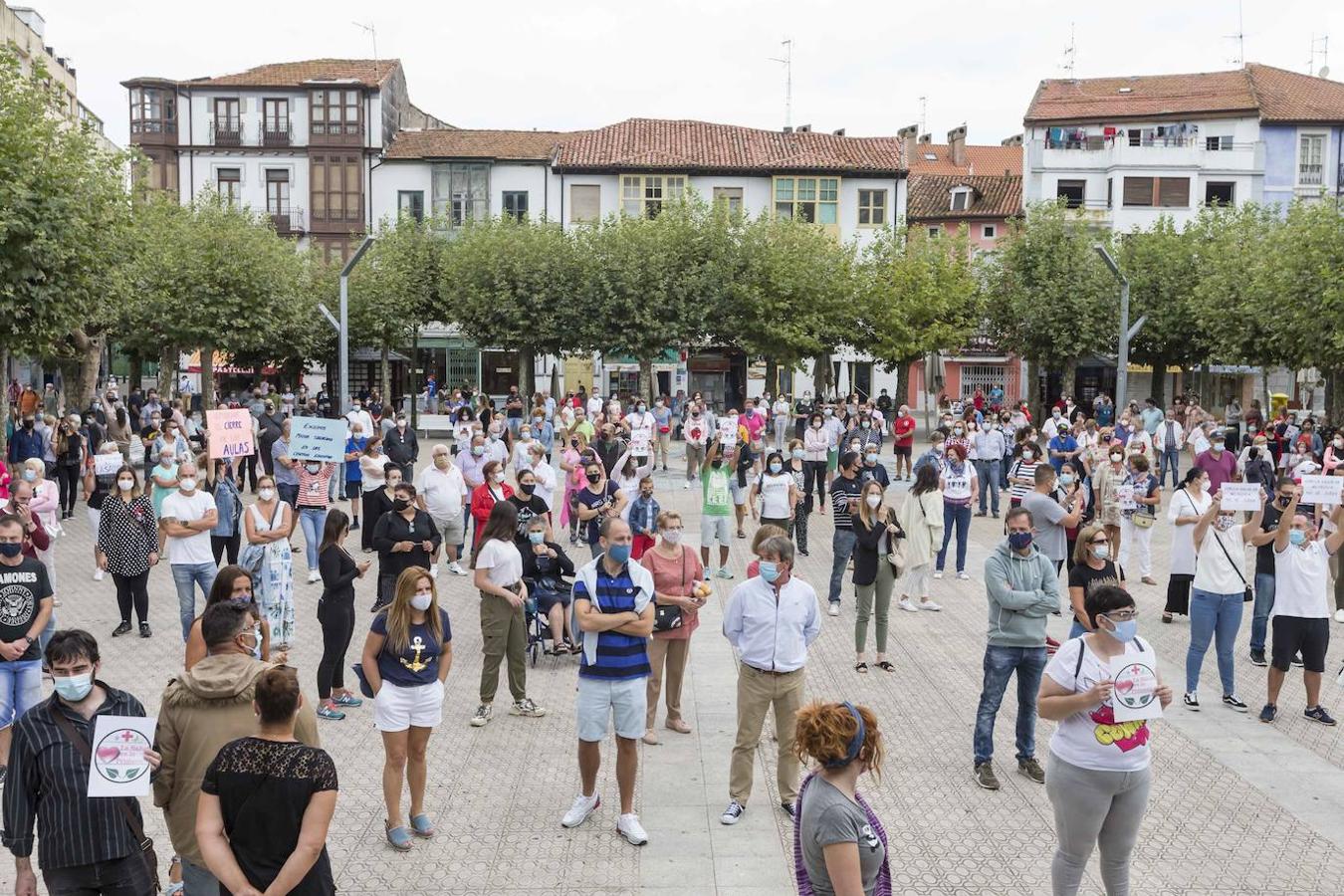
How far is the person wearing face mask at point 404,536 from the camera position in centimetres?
1045

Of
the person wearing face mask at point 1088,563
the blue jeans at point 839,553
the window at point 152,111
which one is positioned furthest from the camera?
the window at point 152,111

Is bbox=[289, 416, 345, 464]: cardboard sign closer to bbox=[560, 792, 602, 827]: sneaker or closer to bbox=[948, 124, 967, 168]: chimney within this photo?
bbox=[560, 792, 602, 827]: sneaker

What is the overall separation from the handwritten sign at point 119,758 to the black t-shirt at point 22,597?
9.98ft

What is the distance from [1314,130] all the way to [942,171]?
18.4 metres

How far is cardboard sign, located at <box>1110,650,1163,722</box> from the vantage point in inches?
221

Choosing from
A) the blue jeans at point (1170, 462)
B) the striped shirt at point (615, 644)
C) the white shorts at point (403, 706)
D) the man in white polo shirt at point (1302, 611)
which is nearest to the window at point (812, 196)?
the blue jeans at point (1170, 462)

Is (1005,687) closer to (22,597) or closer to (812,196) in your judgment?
(22,597)

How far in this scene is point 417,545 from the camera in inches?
415

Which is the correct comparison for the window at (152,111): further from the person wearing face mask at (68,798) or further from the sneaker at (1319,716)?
the person wearing face mask at (68,798)

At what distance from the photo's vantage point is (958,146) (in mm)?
65375

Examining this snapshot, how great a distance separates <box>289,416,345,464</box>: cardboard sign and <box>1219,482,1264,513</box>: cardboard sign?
368 inches

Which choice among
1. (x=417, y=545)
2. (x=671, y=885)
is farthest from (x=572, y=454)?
(x=671, y=885)

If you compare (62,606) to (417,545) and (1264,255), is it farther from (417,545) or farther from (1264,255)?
(1264,255)

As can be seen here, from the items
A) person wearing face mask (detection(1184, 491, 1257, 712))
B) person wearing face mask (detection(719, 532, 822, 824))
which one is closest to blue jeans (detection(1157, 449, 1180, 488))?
person wearing face mask (detection(1184, 491, 1257, 712))
